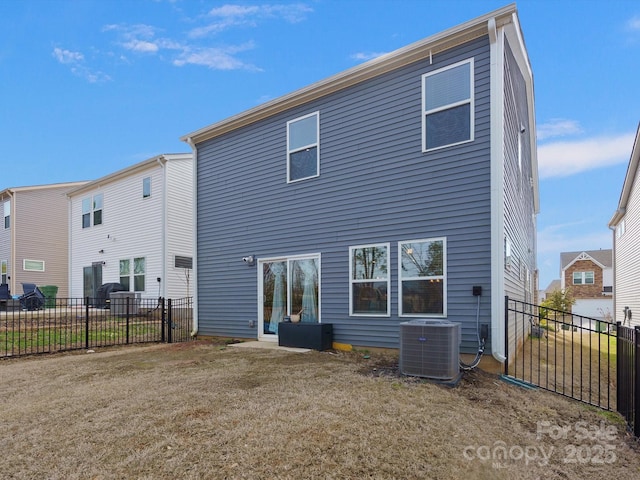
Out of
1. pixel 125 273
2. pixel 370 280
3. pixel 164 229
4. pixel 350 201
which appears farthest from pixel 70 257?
pixel 370 280

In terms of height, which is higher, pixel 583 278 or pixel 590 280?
pixel 583 278

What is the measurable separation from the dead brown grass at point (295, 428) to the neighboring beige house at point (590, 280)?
99.3ft

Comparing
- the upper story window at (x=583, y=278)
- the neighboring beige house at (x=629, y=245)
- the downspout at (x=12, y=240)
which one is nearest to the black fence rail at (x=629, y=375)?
the neighboring beige house at (x=629, y=245)

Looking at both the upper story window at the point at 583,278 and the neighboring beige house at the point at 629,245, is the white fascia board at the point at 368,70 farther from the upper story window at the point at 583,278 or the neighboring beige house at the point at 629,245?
the upper story window at the point at 583,278

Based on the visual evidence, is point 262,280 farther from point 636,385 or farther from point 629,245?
point 629,245

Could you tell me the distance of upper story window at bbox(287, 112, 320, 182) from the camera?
8.27m

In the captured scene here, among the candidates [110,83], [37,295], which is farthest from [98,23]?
[37,295]

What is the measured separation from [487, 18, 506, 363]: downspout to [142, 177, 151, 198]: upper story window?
12637mm

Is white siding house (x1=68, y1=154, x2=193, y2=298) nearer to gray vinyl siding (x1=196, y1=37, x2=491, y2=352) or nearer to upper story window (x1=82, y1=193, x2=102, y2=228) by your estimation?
upper story window (x1=82, y1=193, x2=102, y2=228)

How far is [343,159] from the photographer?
778cm

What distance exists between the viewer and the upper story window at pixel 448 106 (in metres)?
6.36

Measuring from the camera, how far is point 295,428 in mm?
3494

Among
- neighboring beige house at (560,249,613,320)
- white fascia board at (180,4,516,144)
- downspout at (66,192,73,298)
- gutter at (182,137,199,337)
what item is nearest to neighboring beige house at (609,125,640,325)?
white fascia board at (180,4,516,144)

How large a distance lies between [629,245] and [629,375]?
13927 millimetres
